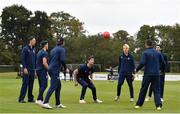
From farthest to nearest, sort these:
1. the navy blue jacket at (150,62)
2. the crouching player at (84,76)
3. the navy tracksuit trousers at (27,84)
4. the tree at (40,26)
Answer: the tree at (40,26)
the crouching player at (84,76)
the navy tracksuit trousers at (27,84)
the navy blue jacket at (150,62)

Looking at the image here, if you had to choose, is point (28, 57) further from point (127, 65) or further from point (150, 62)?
point (150, 62)

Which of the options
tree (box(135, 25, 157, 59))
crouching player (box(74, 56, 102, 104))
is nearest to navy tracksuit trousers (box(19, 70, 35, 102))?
crouching player (box(74, 56, 102, 104))

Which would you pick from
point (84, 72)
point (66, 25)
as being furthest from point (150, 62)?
point (66, 25)

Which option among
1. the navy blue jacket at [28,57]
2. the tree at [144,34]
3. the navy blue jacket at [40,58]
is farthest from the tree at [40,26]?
the navy blue jacket at [40,58]

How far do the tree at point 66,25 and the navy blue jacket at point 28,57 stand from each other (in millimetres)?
102732

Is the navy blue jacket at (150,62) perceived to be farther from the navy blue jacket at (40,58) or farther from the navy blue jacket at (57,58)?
the navy blue jacket at (40,58)

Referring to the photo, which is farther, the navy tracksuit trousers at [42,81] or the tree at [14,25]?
the tree at [14,25]

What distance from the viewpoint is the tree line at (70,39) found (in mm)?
100875

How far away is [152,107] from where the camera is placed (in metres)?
18.2

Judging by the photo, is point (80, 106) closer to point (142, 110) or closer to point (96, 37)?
point (142, 110)

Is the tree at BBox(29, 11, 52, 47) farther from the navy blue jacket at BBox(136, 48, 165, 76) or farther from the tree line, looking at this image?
the navy blue jacket at BBox(136, 48, 165, 76)

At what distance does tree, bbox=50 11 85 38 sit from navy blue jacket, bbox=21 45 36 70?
103 m

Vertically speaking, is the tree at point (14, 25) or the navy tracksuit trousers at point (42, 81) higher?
the tree at point (14, 25)

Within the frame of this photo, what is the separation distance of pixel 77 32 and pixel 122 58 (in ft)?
342
